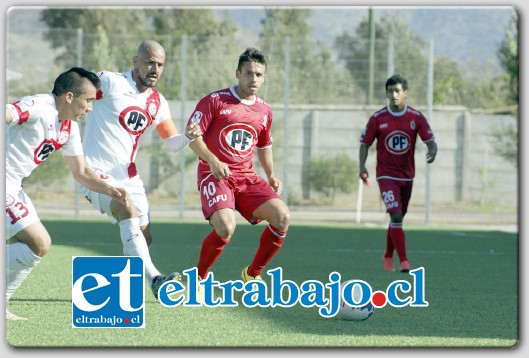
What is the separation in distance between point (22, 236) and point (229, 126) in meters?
2.39

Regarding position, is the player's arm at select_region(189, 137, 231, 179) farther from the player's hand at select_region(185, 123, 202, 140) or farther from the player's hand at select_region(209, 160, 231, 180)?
the player's hand at select_region(185, 123, 202, 140)

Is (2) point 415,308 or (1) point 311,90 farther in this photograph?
(1) point 311,90

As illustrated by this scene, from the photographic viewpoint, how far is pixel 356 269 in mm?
11594

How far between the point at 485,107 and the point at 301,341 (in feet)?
80.3

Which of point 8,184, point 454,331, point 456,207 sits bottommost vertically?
point 456,207

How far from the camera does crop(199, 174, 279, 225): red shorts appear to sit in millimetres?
8617

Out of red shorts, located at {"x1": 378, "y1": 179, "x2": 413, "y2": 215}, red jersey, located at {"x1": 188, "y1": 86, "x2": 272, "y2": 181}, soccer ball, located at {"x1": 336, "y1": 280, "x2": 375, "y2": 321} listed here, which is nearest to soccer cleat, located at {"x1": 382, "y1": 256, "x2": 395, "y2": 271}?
red shorts, located at {"x1": 378, "y1": 179, "x2": 413, "y2": 215}

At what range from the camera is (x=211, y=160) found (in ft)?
27.0

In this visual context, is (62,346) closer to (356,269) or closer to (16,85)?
(356,269)

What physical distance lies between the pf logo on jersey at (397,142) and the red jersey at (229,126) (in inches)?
122

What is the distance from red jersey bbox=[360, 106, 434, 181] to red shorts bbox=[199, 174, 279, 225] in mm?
3069

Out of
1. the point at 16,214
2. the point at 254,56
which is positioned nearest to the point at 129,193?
the point at 254,56

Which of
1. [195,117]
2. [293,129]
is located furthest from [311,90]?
[195,117]

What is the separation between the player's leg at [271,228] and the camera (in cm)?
874
